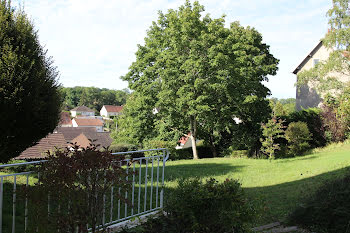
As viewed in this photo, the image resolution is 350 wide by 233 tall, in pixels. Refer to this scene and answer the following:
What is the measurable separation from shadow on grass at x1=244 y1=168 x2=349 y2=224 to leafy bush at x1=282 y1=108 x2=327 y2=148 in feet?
38.2

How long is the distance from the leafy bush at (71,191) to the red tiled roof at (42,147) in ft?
33.8

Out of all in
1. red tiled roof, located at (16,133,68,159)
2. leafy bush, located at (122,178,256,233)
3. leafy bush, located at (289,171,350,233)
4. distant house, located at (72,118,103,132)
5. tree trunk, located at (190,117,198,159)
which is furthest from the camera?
distant house, located at (72,118,103,132)

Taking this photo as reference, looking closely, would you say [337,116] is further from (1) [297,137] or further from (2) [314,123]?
(1) [297,137]

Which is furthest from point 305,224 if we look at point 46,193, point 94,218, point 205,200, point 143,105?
point 143,105

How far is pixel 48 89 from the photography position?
6.31 metres

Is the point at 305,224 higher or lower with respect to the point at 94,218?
lower

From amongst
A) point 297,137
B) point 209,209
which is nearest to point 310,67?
point 297,137

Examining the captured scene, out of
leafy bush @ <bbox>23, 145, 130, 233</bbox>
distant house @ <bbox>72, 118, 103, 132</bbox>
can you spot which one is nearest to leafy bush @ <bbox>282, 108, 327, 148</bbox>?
leafy bush @ <bbox>23, 145, 130, 233</bbox>

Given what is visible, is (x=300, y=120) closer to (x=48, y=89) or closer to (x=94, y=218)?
(x=48, y=89)

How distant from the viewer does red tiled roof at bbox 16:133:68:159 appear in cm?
1400

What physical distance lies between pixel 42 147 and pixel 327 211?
1504 centimetres

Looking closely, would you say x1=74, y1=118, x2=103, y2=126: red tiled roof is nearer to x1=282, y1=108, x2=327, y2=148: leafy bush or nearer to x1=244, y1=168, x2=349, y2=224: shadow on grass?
x1=282, y1=108, x2=327, y2=148: leafy bush

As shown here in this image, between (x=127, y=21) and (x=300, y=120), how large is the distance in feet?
51.5

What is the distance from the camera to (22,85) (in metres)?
5.52
